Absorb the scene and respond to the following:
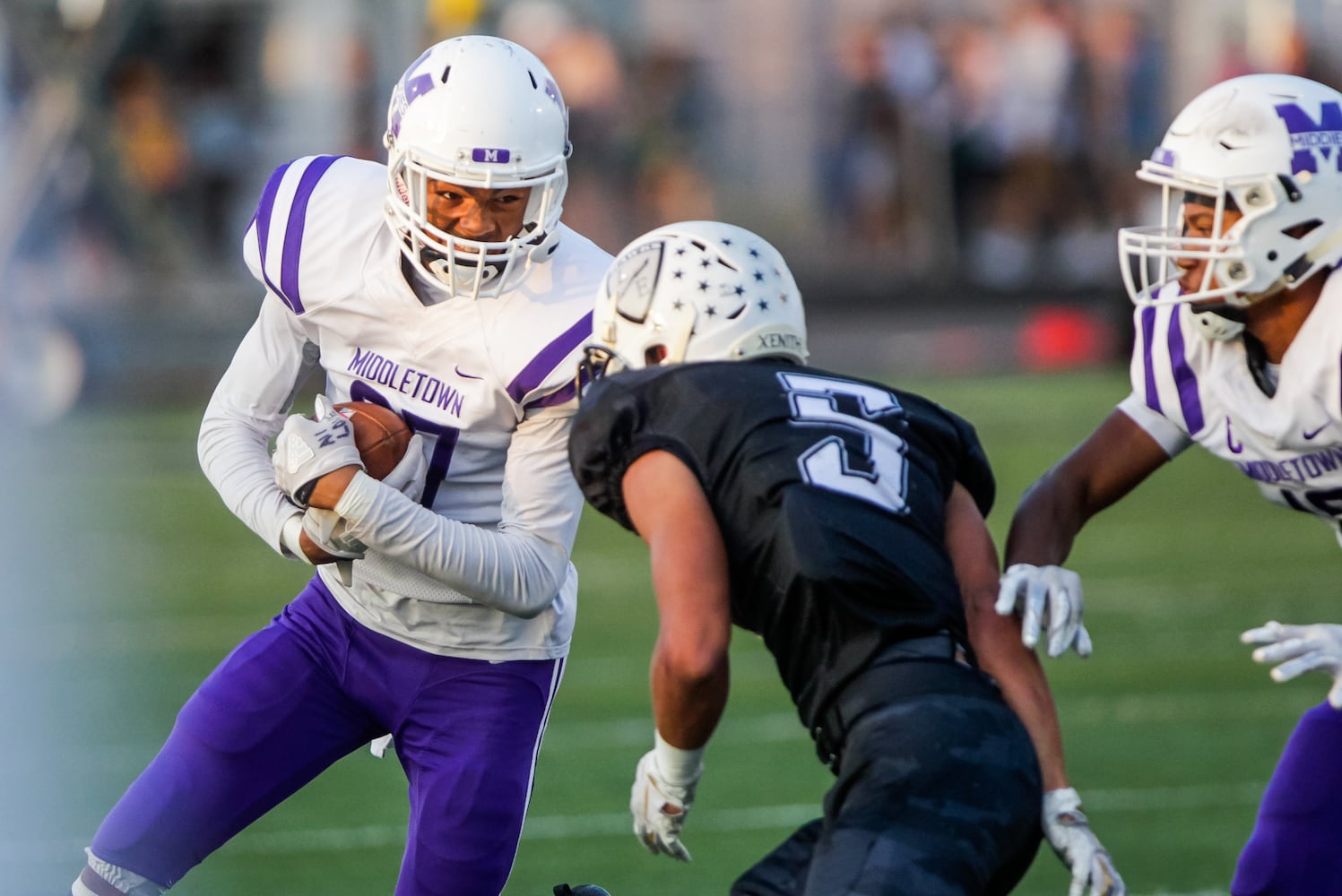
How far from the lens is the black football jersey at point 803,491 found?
2.76 metres

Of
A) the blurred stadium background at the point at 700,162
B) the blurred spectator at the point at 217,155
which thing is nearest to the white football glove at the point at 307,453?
the blurred stadium background at the point at 700,162

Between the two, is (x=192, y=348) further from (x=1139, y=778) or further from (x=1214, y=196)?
(x=1214, y=196)

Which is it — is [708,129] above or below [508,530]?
below

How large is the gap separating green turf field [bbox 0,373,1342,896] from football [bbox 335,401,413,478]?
4.67 feet

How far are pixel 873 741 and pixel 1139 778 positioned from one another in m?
2.94

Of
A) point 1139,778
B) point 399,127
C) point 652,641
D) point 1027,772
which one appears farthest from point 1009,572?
point 652,641

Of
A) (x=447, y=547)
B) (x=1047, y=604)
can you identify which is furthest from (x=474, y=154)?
(x=1047, y=604)

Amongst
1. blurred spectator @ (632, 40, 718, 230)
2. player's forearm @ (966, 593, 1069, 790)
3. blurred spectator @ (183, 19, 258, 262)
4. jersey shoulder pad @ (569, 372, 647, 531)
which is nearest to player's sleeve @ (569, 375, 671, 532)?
jersey shoulder pad @ (569, 372, 647, 531)

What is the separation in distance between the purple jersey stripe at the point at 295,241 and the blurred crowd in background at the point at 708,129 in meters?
9.74

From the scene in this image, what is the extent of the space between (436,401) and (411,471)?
13 centimetres

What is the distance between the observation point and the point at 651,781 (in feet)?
9.88

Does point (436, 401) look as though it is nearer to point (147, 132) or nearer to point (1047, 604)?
point (1047, 604)

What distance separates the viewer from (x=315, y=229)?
3.68 m

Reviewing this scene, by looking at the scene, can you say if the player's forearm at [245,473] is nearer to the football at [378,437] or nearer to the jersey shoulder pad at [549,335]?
the football at [378,437]
